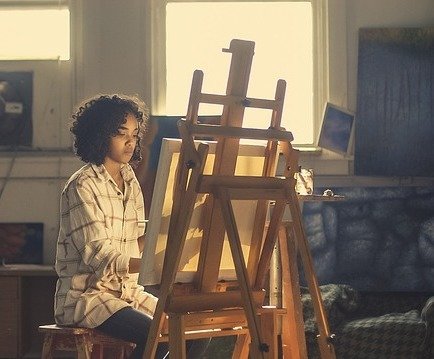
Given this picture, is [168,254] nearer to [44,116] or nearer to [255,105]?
[255,105]

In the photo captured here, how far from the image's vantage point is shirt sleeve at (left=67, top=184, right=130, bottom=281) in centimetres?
331

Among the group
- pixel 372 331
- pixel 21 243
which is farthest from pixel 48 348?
pixel 21 243

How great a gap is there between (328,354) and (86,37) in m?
3.22

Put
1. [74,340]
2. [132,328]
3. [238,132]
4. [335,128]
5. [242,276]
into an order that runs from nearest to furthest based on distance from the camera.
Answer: [242,276], [238,132], [132,328], [74,340], [335,128]

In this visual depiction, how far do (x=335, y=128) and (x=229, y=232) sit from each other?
2.91 meters

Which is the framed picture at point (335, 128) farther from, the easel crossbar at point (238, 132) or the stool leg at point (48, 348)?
the stool leg at point (48, 348)

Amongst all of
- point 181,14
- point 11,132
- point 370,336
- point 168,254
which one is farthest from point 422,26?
point 168,254

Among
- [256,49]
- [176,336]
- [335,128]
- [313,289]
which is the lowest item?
[176,336]

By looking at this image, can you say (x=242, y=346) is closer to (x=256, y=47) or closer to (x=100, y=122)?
(x=100, y=122)

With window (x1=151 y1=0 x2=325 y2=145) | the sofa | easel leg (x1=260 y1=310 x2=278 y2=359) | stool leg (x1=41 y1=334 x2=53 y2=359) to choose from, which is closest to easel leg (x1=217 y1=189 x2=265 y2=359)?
easel leg (x1=260 y1=310 x2=278 y2=359)

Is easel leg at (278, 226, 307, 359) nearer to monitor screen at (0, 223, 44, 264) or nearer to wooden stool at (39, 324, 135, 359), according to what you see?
A: wooden stool at (39, 324, 135, 359)

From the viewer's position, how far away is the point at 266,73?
5898 mm

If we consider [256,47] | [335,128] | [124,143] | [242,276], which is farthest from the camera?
[256,47]

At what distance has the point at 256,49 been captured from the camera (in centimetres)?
591
